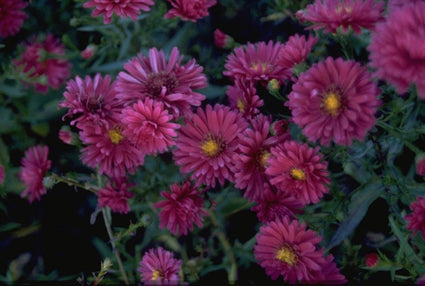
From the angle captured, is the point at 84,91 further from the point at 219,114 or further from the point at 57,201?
the point at 57,201

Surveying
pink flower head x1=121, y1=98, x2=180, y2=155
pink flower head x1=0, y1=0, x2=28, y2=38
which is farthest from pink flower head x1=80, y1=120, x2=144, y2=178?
pink flower head x1=0, y1=0, x2=28, y2=38

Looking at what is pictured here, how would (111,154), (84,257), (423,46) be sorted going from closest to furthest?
(423,46) < (111,154) < (84,257)

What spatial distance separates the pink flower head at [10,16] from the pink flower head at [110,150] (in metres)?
0.83

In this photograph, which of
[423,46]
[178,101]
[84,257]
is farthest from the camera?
[84,257]

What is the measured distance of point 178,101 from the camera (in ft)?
4.37

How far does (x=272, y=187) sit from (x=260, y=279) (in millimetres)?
689

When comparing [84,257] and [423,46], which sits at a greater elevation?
[423,46]

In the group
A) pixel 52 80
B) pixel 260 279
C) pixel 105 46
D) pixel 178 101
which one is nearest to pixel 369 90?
pixel 178 101

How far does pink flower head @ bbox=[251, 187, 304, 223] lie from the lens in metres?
1.35

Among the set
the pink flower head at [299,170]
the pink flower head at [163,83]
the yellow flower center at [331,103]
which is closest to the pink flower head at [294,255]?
the pink flower head at [299,170]

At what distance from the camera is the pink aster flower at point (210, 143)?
1.39 meters

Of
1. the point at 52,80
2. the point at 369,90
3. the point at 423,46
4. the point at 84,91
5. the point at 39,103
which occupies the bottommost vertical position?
the point at 39,103

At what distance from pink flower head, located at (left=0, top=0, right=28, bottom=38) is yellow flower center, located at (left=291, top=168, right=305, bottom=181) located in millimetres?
1468

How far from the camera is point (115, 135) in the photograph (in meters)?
1.46
